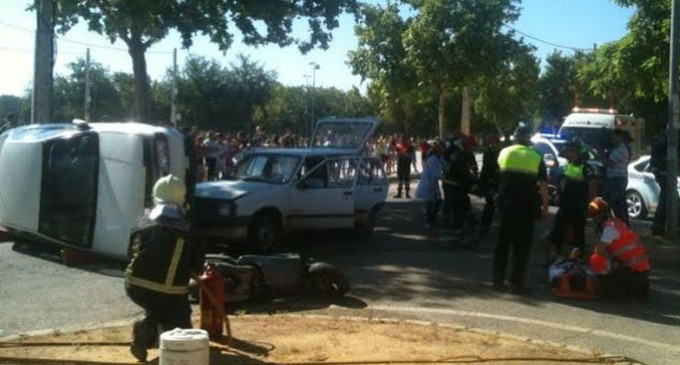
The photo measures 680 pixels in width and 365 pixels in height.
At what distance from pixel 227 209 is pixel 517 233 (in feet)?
14.1

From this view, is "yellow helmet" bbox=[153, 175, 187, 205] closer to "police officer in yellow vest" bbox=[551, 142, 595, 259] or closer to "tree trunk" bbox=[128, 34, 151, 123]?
"police officer in yellow vest" bbox=[551, 142, 595, 259]

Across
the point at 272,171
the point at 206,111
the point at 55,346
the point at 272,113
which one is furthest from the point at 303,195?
the point at 272,113

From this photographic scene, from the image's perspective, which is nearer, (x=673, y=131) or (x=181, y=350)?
(x=181, y=350)

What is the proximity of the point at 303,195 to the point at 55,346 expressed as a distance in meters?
6.34

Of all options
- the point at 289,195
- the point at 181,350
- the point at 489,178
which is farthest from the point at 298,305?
the point at 489,178

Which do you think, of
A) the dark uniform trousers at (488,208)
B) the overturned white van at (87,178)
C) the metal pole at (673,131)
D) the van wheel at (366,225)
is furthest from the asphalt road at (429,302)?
the metal pole at (673,131)

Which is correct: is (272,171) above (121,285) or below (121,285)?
above

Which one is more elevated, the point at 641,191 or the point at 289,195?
the point at 641,191

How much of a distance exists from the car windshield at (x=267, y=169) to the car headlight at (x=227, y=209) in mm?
1122

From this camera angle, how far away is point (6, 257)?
11.4 metres

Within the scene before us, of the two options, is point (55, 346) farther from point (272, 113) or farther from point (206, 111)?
point (272, 113)

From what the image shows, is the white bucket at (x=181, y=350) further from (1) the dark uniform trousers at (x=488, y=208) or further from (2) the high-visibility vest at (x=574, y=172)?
(1) the dark uniform trousers at (x=488, y=208)

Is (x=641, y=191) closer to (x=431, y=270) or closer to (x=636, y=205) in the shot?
(x=636, y=205)

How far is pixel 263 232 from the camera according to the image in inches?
469
